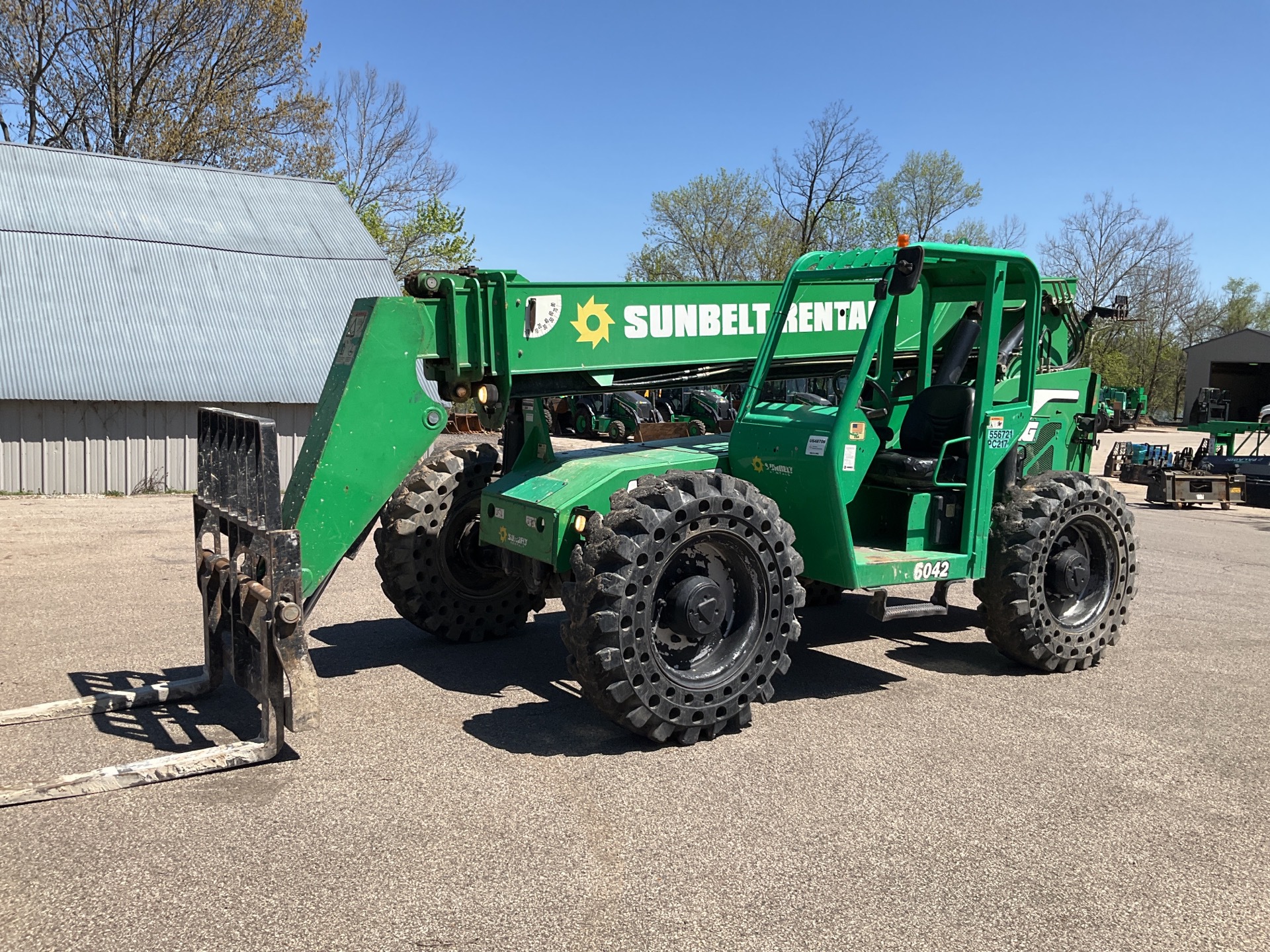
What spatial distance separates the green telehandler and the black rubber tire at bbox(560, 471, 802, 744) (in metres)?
0.01

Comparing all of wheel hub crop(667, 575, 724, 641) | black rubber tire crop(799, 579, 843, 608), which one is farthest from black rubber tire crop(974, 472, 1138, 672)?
wheel hub crop(667, 575, 724, 641)

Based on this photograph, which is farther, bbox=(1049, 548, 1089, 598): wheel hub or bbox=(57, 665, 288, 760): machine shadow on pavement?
bbox=(1049, 548, 1089, 598): wheel hub

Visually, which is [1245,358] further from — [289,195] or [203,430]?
[203,430]

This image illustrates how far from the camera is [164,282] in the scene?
19.8 m

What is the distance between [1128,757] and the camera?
5.80m

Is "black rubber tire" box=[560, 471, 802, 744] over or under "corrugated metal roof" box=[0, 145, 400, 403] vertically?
under

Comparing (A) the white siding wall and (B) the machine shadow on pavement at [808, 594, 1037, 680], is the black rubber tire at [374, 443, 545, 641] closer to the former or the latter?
(B) the machine shadow on pavement at [808, 594, 1037, 680]

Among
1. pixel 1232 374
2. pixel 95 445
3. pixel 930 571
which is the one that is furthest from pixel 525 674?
pixel 1232 374

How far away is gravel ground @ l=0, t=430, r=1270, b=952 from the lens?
3930 millimetres

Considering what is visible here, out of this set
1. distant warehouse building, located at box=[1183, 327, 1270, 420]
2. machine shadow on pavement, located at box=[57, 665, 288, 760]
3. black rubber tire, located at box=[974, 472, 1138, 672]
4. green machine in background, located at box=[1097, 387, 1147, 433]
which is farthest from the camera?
distant warehouse building, located at box=[1183, 327, 1270, 420]

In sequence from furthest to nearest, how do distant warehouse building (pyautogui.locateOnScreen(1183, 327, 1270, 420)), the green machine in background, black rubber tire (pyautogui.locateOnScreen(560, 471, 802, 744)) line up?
distant warehouse building (pyautogui.locateOnScreen(1183, 327, 1270, 420)), the green machine in background, black rubber tire (pyautogui.locateOnScreen(560, 471, 802, 744))

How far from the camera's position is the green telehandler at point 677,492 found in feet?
18.6

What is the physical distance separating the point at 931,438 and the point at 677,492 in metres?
2.43

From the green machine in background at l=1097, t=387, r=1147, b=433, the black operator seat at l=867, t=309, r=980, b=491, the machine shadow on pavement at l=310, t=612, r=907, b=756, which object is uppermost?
the green machine in background at l=1097, t=387, r=1147, b=433
